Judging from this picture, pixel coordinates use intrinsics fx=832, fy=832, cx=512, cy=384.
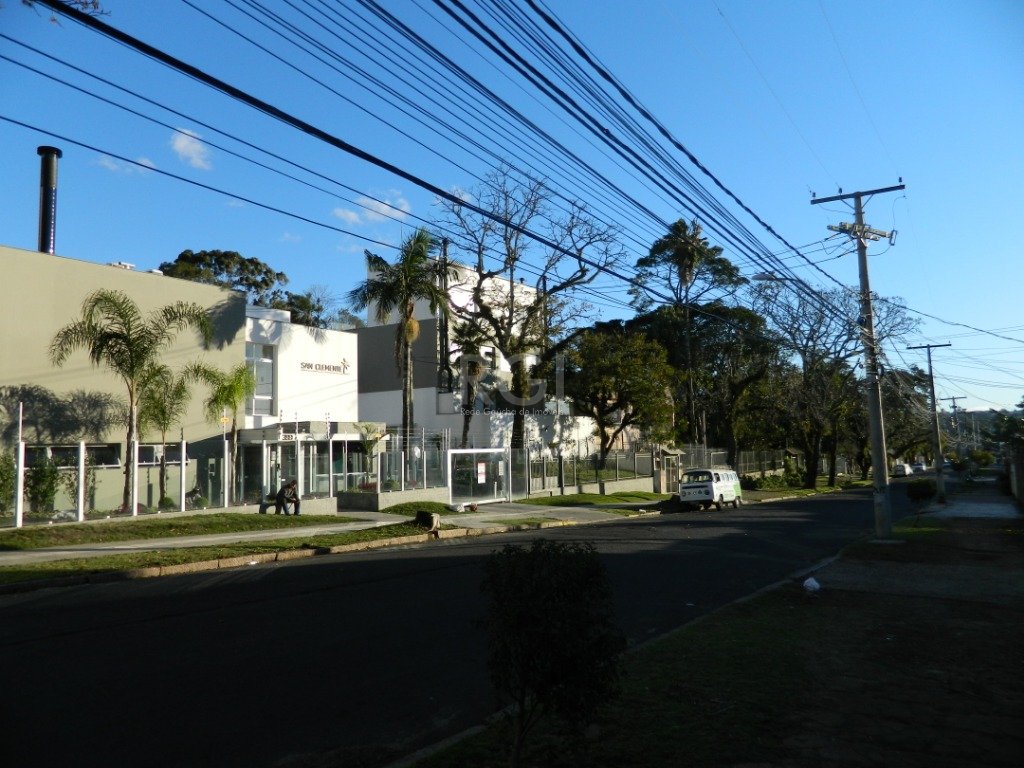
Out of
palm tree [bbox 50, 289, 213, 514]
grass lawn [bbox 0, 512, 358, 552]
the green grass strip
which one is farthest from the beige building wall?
the green grass strip

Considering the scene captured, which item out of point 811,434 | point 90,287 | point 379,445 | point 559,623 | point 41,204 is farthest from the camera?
point 811,434

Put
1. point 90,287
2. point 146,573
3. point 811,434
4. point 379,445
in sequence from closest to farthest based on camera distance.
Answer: point 146,573 < point 90,287 < point 379,445 < point 811,434

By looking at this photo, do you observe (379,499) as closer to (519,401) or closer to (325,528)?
(325,528)

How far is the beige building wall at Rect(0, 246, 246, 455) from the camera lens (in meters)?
22.8

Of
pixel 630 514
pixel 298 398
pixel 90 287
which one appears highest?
pixel 90 287

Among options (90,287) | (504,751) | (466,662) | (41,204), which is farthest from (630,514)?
(504,751)

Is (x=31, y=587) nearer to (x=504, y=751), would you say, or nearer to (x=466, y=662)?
(x=466, y=662)

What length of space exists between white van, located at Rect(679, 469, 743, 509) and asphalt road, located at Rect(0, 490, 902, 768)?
1935cm

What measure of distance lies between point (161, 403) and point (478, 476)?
1377 centimetres

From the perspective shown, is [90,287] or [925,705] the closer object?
[925,705]

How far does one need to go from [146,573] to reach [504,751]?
11694mm

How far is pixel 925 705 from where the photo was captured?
6801 mm

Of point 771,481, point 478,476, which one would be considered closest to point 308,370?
point 478,476

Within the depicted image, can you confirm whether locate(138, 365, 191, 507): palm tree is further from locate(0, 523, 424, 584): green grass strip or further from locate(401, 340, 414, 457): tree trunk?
locate(401, 340, 414, 457): tree trunk
